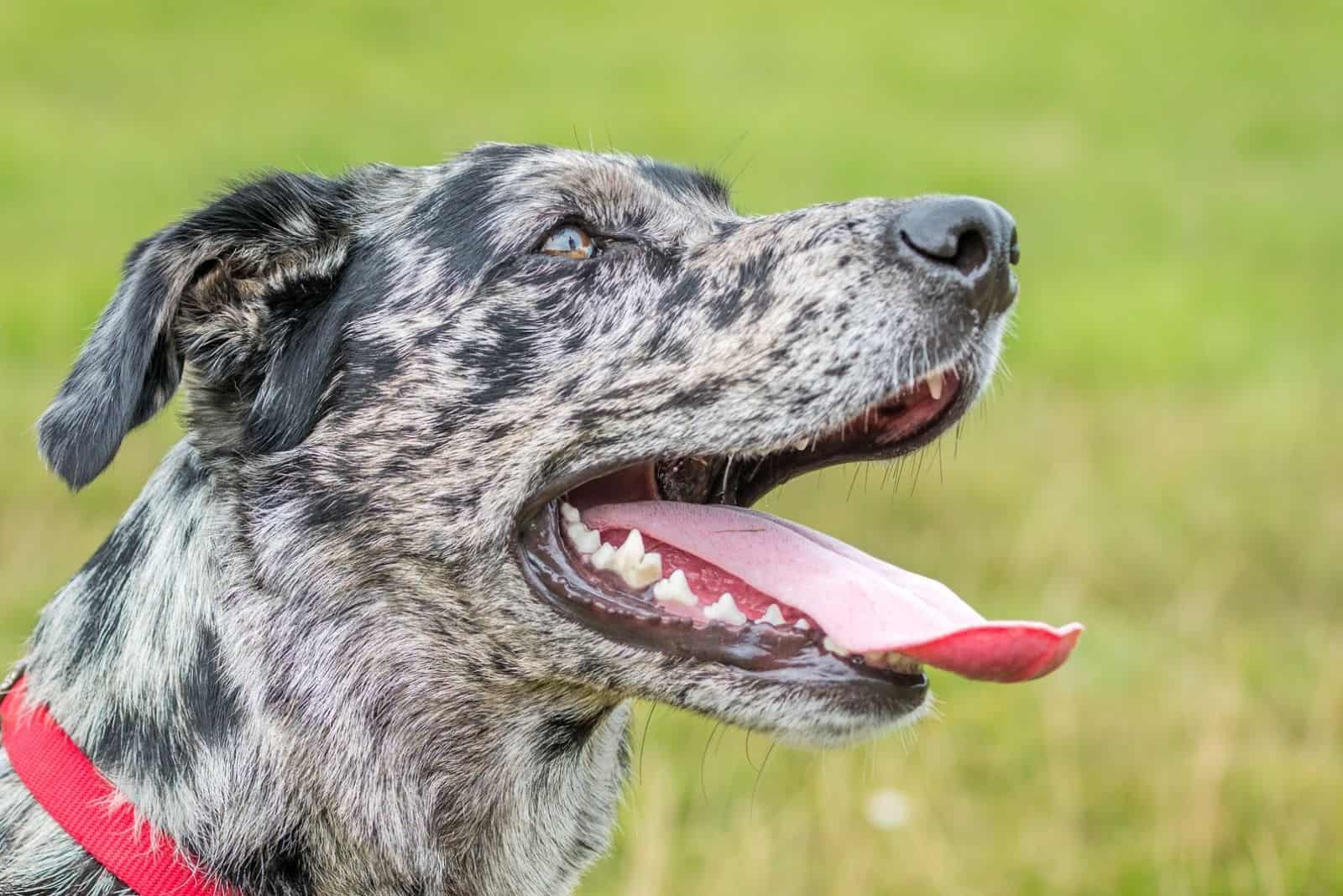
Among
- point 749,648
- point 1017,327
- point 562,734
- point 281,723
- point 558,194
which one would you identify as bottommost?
point 1017,327

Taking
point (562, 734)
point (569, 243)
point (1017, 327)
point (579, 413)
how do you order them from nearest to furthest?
point (579, 413) → point (562, 734) → point (569, 243) → point (1017, 327)

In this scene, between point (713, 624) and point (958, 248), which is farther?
point (958, 248)

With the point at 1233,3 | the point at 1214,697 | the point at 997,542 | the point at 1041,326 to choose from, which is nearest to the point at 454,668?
the point at 1214,697

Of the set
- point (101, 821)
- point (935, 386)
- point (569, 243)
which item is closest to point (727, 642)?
point (935, 386)

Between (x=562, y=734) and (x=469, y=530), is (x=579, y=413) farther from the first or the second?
(x=562, y=734)

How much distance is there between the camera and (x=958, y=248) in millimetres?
3117

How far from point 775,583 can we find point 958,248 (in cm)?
79

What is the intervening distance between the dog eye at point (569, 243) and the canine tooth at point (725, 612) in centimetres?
90

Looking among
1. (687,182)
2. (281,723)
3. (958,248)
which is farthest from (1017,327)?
(281,723)

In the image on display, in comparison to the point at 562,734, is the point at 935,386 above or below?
above

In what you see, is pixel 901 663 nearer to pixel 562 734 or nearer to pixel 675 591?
pixel 675 591

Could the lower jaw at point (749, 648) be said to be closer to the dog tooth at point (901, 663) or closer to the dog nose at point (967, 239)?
the dog tooth at point (901, 663)

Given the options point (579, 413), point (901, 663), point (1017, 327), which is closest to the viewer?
point (901, 663)

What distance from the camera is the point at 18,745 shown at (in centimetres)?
308
